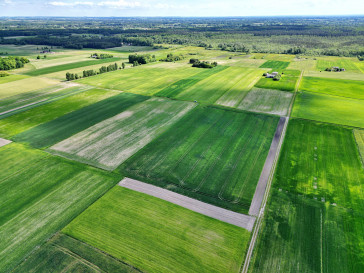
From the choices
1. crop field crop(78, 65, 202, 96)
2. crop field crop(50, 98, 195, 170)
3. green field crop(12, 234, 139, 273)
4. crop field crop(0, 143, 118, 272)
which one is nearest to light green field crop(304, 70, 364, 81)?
crop field crop(78, 65, 202, 96)

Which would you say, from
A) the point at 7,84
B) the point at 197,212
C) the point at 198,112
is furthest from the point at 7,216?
the point at 7,84

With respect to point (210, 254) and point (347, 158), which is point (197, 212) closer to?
point (210, 254)

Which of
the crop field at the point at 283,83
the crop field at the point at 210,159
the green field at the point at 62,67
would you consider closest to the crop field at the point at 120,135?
the crop field at the point at 210,159

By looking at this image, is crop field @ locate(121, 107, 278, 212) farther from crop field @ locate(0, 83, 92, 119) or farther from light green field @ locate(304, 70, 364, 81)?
light green field @ locate(304, 70, 364, 81)

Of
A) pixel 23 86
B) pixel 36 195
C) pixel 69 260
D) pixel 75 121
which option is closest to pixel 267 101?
pixel 75 121

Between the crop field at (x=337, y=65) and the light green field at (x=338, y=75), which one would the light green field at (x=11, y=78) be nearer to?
the light green field at (x=338, y=75)

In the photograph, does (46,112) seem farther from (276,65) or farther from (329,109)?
(276,65)

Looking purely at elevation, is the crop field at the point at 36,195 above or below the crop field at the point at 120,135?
below
